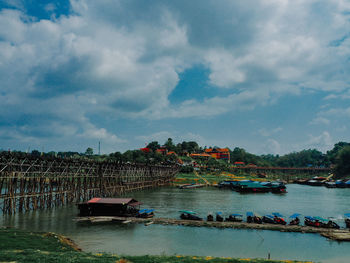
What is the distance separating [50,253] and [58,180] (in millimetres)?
37973

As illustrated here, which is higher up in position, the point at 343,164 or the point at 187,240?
the point at 343,164

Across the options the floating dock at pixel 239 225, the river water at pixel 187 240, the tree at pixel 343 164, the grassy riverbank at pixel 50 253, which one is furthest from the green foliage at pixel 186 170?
the grassy riverbank at pixel 50 253

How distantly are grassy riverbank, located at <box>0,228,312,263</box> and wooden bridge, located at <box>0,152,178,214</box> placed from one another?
16828mm

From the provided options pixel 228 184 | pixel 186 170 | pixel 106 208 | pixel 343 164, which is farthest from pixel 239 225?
pixel 343 164

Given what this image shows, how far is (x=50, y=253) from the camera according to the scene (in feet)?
68.3

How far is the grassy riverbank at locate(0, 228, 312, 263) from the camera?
1830 centimetres

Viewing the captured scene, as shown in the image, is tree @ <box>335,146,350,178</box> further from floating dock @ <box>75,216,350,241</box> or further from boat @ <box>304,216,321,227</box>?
floating dock @ <box>75,216,350,241</box>

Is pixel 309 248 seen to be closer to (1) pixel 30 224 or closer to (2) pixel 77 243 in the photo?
(2) pixel 77 243

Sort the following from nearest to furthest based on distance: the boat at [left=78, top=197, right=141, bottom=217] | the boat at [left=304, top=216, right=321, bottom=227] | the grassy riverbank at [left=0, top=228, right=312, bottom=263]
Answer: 1. the grassy riverbank at [left=0, top=228, right=312, bottom=263]
2. the boat at [left=304, top=216, right=321, bottom=227]
3. the boat at [left=78, top=197, right=141, bottom=217]

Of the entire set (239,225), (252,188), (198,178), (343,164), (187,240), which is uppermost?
(343,164)

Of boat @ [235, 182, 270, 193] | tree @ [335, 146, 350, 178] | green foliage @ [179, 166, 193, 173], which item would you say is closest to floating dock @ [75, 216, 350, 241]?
boat @ [235, 182, 270, 193]

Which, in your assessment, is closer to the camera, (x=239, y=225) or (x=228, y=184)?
(x=239, y=225)

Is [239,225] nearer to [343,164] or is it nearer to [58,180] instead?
[58,180]

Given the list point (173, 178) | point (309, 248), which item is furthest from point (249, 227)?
point (173, 178)
